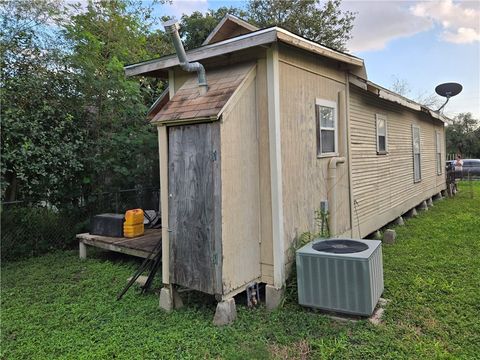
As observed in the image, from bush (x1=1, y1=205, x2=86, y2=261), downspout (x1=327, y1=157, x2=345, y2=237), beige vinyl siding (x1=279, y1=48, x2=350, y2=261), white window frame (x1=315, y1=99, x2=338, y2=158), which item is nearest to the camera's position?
beige vinyl siding (x1=279, y1=48, x2=350, y2=261)

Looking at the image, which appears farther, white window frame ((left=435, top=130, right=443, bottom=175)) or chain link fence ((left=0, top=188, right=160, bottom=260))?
white window frame ((left=435, top=130, right=443, bottom=175))

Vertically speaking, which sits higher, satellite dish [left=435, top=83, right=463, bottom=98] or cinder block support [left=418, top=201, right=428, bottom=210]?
satellite dish [left=435, top=83, right=463, bottom=98]

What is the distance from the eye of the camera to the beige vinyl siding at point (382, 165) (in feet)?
19.5

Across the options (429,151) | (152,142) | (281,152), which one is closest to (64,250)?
(152,142)

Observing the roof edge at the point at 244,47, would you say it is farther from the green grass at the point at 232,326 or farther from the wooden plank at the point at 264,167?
the green grass at the point at 232,326

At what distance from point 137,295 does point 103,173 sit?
340 cm

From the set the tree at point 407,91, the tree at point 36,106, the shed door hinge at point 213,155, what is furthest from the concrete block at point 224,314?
the tree at point 407,91

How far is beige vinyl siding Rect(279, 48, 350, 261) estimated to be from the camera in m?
3.92

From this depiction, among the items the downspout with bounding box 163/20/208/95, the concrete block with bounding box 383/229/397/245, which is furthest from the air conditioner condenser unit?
the concrete block with bounding box 383/229/397/245

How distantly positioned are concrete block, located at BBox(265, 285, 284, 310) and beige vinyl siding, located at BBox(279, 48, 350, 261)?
42 centimetres

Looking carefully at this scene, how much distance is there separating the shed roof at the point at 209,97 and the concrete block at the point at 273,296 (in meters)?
1.96

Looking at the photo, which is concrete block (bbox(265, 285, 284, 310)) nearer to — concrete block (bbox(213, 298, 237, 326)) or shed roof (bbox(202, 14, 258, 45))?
concrete block (bbox(213, 298, 237, 326))

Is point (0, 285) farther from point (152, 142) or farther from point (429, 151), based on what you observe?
point (429, 151)

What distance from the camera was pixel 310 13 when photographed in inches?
717
